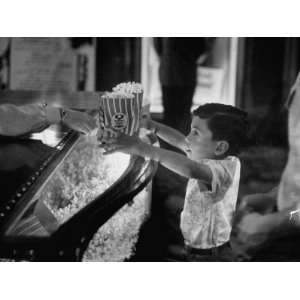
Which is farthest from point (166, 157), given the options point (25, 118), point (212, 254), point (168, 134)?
point (25, 118)

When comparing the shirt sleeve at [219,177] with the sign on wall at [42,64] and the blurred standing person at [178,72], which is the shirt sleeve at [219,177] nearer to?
the blurred standing person at [178,72]

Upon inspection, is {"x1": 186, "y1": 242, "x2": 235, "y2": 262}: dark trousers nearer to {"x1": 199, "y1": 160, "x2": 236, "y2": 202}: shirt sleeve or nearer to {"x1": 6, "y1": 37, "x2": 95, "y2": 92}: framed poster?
{"x1": 199, "y1": 160, "x2": 236, "y2": 202}: shirt sleeve

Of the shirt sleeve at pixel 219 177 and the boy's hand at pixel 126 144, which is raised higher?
the boy's hand at pixel 126 144

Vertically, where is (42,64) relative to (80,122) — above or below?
above

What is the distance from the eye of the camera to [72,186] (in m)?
1.75

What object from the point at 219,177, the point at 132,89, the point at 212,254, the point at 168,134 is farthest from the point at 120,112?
the point at 212,254

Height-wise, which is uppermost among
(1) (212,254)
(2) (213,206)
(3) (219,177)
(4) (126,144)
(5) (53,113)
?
(5) (53,113)

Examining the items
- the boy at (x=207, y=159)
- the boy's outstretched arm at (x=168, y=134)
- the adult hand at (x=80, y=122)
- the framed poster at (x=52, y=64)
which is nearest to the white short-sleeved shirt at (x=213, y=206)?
the boy at (x=207, y=159)

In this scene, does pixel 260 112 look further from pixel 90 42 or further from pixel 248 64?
pixel 90 42

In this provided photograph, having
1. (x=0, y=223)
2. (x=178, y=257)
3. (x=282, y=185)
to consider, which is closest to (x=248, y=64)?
(x=282, y=185)

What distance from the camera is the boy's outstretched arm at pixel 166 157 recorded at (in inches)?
68.0

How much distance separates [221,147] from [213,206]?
0.80ft

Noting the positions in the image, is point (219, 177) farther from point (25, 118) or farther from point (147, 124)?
point (25, 118)
